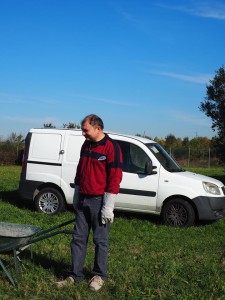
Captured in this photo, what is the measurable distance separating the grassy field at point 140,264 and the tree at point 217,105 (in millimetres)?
10968

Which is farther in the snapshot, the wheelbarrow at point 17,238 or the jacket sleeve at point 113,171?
the jacket sleeve at point 113,171

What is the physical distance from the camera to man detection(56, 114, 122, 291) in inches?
202

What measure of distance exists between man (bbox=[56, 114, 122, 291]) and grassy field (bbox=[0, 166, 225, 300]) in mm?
223

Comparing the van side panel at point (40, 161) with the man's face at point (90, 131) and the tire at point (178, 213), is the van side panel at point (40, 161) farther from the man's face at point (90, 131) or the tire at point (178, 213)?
the man's face at point (90, 131)

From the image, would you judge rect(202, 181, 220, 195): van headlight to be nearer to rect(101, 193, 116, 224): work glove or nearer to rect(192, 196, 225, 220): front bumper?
rect(192, 196, 225, 220): front bumper

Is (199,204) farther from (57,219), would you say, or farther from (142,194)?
(57,219)

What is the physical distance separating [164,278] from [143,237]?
8.91ft

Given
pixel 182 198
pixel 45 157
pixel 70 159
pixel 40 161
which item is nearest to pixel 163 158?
pixel 182 198

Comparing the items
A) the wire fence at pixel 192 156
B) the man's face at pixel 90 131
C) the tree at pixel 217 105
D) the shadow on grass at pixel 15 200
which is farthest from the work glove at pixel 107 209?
the wire fence at pixel 192 156

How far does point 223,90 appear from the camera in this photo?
20.7 meters

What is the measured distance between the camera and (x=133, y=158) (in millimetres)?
9891

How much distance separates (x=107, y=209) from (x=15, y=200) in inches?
304

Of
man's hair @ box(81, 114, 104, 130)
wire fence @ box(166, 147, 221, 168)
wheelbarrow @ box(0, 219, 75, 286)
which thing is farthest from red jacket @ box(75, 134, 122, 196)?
wire fence @ box(166, 147, 221, 168)

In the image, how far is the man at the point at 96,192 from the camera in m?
5.14
